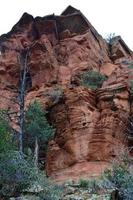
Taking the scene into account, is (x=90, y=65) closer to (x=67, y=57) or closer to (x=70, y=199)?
(x=67, y=57)

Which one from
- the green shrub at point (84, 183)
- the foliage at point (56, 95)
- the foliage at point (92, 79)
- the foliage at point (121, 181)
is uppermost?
the foliage at point (92, 79)

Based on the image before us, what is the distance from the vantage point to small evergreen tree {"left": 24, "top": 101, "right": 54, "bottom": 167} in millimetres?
34531

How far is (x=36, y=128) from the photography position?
34.4 meters

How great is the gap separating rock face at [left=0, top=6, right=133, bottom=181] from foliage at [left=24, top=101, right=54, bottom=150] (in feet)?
3.73

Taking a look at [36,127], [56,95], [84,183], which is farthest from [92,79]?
[84,183]

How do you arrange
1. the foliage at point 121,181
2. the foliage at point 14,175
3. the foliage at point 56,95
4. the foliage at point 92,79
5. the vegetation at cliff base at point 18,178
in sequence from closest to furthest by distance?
the foliage at point 121,181 < the vegetation at cliff base at point 18,178 < the foliage at point 14,175 < the foliage at point 56,95 < the foliage at point 92,79

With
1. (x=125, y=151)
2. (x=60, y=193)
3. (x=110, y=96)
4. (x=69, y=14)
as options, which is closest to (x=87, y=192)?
(x=60, y=193)

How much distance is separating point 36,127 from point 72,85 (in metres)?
10.3

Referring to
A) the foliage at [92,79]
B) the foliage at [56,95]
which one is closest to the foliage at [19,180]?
the foliage at [56,95]

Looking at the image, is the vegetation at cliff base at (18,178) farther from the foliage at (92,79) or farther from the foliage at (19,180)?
the foliage at (92,79)

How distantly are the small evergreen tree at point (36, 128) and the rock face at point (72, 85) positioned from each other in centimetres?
108

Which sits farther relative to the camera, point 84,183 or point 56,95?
point 56,95

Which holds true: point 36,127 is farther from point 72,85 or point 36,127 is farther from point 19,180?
point 72,85

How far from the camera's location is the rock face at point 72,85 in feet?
111
